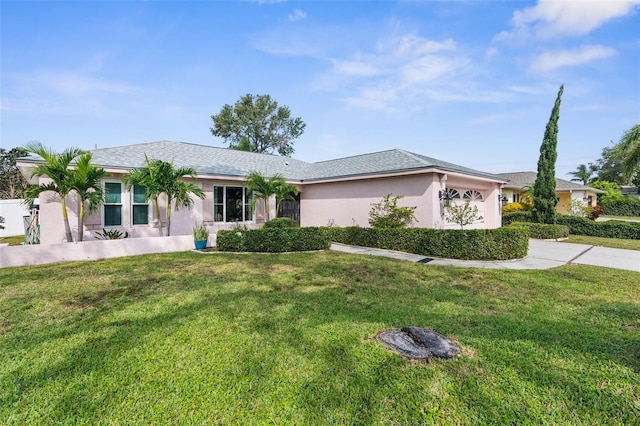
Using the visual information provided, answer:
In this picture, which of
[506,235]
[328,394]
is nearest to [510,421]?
[328,394]

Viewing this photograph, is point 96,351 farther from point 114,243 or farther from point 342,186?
point 342,186

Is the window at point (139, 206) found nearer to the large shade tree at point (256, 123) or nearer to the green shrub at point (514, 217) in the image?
the green shrub at point (514, 217)

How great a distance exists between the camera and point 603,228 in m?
15.8

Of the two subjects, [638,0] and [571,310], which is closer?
[571,310]

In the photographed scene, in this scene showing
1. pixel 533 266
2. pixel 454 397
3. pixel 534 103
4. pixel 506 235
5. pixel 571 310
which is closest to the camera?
pixel 454 397

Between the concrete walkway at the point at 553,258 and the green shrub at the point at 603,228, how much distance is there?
6069 mm

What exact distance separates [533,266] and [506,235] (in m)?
1.21

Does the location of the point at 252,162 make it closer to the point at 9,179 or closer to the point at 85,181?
the point at 85,181

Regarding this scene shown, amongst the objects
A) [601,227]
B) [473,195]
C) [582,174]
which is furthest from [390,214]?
[582,174]

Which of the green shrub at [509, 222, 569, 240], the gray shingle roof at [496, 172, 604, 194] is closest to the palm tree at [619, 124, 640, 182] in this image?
the green shrub at [509, 222, 569, 240]

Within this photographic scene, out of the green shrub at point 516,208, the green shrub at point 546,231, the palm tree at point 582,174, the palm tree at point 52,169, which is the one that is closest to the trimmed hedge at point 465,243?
the green shrub at point 546,231

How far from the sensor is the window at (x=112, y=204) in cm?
1045

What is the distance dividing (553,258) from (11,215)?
2769 centimetres

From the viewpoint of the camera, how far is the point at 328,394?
8.51ft
